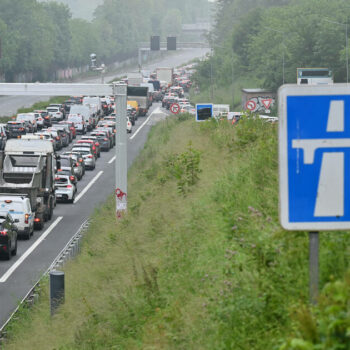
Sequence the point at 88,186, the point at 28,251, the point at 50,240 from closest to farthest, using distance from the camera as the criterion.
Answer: the point at 28,251 → the point at 50,240 → the point at 88,186

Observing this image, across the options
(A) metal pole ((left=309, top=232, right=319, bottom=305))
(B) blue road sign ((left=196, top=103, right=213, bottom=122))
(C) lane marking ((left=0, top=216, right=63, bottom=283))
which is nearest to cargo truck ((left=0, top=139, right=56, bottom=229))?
(C) lane marking ((left=0, top=216, right=63, bottom=283))

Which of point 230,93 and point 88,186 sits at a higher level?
point 230,93

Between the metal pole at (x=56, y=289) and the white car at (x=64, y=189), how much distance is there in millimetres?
30180

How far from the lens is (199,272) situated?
1124cm

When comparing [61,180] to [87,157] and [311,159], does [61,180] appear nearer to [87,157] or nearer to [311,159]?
[87,157]

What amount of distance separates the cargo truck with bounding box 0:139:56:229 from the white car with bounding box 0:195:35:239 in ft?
8.17

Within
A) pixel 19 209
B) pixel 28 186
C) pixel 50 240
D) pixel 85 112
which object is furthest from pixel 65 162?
pixel 85 112

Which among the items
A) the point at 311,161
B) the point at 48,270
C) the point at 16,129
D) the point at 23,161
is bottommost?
the point at 48,270

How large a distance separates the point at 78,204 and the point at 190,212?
32.8m

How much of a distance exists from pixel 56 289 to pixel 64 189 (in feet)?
100

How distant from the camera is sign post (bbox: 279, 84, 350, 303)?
5.56 metres

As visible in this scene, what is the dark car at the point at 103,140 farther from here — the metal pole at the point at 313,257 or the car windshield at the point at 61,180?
the metal pole at the point at 313,257

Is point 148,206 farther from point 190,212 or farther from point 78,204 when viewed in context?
point 78,204

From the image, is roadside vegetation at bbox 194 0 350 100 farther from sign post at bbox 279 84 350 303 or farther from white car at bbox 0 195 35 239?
sign post at bbox 279 84 350 303
